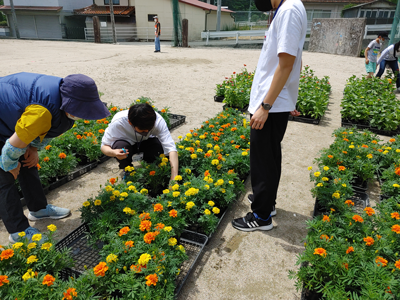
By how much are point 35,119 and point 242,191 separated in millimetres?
2061

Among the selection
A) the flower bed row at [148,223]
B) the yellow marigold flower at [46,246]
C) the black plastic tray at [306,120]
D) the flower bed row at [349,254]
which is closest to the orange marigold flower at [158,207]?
the flower bed row at [148,223]

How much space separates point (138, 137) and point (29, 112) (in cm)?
140

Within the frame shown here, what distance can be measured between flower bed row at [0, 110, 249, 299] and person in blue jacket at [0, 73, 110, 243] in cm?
48

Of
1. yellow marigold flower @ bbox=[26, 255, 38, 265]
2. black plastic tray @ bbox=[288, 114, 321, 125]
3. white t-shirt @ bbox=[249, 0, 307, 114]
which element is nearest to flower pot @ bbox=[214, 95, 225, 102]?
black plastic tray @ bbox=[288, 114, 321, 125]

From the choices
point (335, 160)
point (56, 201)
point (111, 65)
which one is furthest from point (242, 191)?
point (111, 65)

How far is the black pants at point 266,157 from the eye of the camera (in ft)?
7.22

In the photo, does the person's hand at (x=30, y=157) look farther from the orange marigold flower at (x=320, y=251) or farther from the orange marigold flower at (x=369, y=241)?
the orange marigold flower at (x=369, y=241)

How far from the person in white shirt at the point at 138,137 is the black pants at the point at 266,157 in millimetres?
855

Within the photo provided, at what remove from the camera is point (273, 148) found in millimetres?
2330

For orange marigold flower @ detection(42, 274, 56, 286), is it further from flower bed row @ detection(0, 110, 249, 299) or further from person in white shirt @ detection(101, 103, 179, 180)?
person in white shirt @ detection(101, 103, 179, 180)

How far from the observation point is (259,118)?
6.80 ft

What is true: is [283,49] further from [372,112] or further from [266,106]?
[372,112]

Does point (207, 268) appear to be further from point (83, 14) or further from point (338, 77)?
point (83, 14)

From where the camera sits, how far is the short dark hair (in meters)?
2.60
